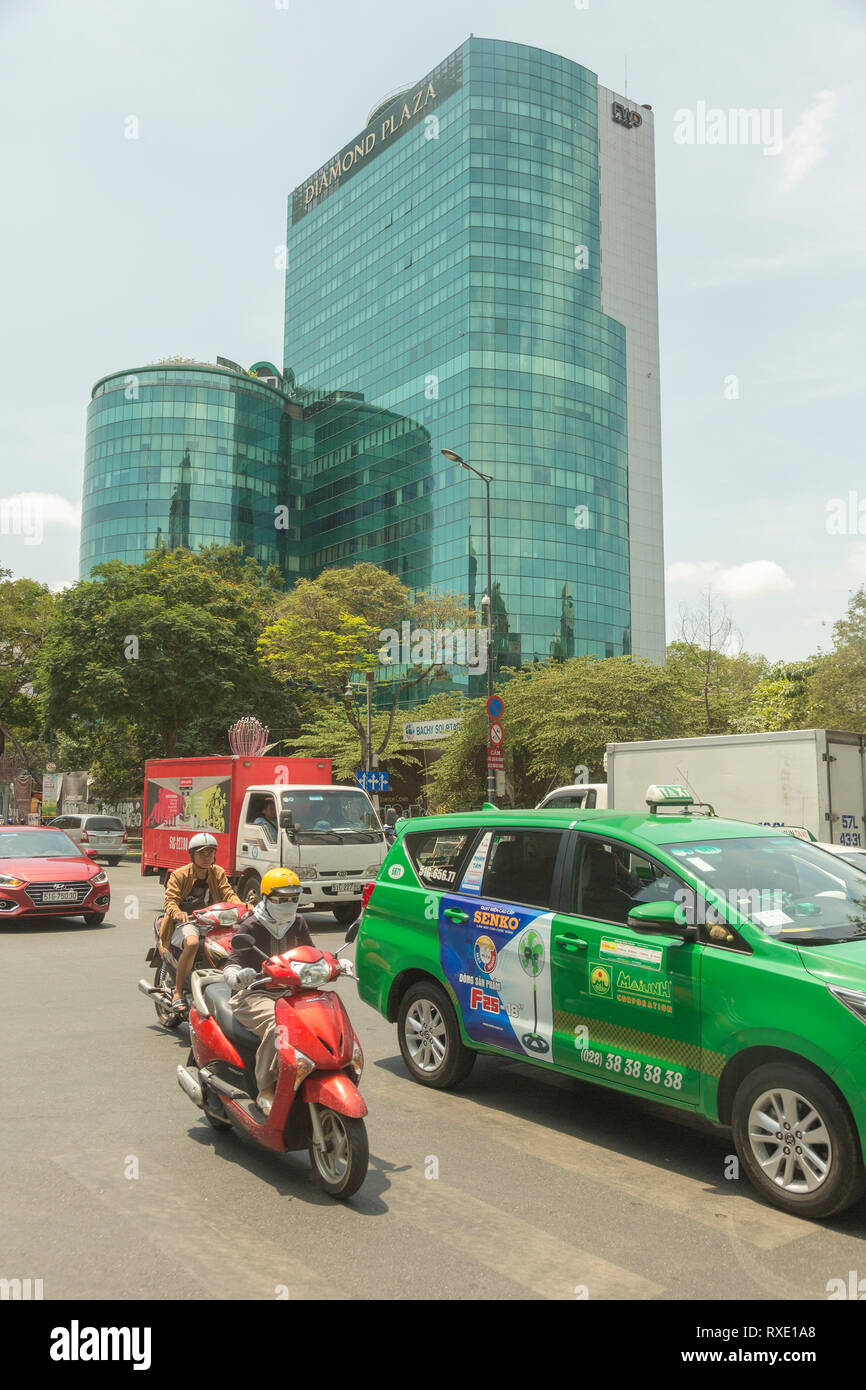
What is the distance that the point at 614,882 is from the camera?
5453mm

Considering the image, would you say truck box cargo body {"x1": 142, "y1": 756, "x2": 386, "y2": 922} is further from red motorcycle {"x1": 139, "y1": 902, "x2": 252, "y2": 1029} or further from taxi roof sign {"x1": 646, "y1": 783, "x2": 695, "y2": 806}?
red motorcycle {"x1": 139, "y1": 902, "x2": 252, "y2": 1029}

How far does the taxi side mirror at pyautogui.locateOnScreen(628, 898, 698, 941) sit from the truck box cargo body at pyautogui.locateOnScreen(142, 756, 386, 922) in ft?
31.9

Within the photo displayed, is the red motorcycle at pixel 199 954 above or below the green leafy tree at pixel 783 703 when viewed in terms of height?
below

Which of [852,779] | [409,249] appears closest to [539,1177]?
[852,779]

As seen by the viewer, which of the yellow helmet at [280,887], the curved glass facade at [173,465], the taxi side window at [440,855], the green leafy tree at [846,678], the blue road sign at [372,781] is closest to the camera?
the yellow helmet at [280,887]

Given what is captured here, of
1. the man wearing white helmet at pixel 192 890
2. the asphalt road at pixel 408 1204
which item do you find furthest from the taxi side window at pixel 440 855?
the man wearing white helmet at pixel 192 890

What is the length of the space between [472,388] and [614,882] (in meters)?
70.6

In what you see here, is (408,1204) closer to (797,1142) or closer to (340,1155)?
(340,1155)

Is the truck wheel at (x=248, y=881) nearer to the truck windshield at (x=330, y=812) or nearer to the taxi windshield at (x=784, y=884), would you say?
the truck windshield at (x=330, y=812)

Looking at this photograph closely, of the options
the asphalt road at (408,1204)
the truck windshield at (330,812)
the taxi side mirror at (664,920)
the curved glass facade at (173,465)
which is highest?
the curved glass facade at (173,465)

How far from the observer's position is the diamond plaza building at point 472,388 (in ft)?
238

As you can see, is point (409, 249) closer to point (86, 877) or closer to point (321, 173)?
point (321, 173)

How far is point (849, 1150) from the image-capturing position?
409 centimetres

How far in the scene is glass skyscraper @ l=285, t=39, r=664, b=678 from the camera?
2847 inches
